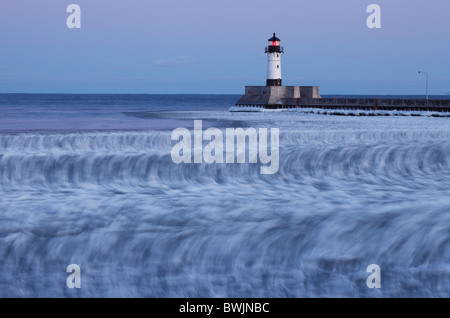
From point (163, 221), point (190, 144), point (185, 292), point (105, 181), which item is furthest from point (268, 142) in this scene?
point (185, 292)

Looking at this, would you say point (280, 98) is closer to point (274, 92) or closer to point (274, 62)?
point (274, 92)

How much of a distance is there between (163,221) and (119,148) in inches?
389

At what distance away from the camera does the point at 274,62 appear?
2420 inches

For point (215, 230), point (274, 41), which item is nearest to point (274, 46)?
point (274, 41)

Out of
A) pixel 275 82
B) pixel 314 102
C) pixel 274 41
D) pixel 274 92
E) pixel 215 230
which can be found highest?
pixel 274 41

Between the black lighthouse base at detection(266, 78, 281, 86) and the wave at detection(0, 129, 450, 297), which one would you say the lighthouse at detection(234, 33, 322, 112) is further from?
the wave at detection(0, 129, 450, 297)

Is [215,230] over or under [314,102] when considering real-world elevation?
under

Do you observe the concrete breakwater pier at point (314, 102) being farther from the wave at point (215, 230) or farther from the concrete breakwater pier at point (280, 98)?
the wave at point (215, 230)

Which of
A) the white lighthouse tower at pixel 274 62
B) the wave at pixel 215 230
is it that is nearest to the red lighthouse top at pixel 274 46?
the white lighthouse tower at pixel 274 62

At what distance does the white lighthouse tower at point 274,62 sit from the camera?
6125 cm

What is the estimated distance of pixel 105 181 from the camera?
1286 centimetres

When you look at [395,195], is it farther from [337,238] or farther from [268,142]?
[268,142]

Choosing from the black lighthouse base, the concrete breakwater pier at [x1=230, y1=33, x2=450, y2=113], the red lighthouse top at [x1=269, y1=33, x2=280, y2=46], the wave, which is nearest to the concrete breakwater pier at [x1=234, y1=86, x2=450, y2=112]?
the concrete breakwater pier at [x1=230, y1=33, x2=450, y2=113]

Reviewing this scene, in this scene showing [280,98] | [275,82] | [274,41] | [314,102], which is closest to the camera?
[314,102]
